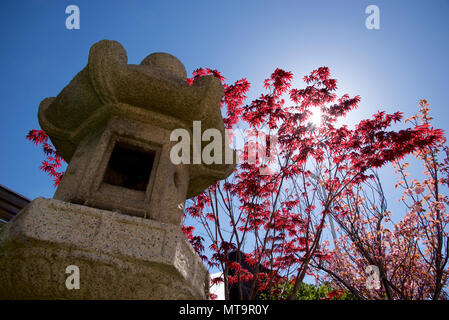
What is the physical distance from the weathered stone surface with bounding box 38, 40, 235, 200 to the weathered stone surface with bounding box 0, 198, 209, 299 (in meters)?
1.26

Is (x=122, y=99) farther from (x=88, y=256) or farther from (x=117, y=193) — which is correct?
(x=88, y=256)

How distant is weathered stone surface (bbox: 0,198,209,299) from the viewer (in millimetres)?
1866

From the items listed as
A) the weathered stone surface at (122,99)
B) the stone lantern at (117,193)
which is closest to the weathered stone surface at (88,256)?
the stone lantern at (117,193)

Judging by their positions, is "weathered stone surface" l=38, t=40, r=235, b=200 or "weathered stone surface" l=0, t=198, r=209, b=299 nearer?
"weathered stone surface" l=0, t=198, r=209, b=299

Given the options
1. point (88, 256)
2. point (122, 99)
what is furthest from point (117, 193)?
point (122, 99)

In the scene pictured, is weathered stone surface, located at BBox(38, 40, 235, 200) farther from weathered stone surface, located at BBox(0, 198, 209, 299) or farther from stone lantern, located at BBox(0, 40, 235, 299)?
weathered stone surface, located at BBox(0, 198, 209, 299)

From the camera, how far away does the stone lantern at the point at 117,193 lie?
1.90 m

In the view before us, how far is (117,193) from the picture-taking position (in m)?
2.61

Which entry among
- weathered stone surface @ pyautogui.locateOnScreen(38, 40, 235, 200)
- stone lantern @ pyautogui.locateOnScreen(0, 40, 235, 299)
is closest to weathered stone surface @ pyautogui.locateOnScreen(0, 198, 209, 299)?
stone lantern @ pyautogui.locateOnScreen(0, 40, 235, 299)

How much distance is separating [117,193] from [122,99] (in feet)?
3.40
